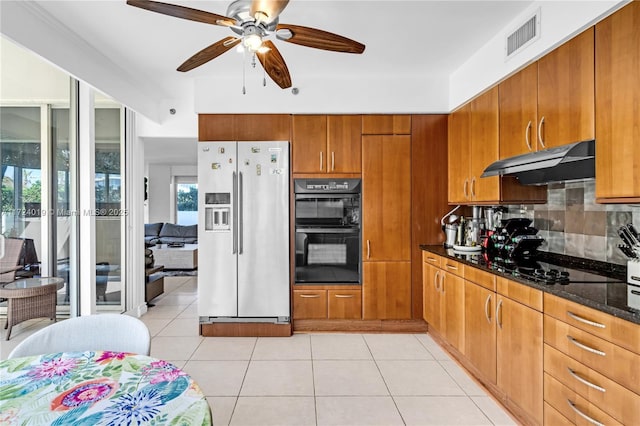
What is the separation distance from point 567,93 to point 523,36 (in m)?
0.62

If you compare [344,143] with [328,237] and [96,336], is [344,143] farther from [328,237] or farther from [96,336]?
[96,336]

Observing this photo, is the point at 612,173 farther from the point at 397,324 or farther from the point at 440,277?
the point at 397,324

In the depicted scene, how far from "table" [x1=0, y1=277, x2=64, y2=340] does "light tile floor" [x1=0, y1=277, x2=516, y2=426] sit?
14cm

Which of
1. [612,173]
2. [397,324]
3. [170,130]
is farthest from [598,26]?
[170,130]

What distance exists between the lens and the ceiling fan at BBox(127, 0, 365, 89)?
1472 mm

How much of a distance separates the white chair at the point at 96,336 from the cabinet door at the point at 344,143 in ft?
8.00

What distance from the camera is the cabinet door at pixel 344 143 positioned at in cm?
356

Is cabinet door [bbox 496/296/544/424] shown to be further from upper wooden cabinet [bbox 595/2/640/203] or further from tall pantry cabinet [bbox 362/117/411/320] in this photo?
tall pantry cabinet [bbox 362/117/411/320]

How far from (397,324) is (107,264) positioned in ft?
10.6

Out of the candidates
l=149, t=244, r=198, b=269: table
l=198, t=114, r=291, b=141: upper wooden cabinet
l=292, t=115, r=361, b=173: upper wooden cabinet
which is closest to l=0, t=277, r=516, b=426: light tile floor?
l=292, t=115, r=361, b=173: upper wooden cabinet

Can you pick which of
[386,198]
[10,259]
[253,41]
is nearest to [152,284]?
[10,259]

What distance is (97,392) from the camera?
3.52 feet

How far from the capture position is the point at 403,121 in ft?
11.8

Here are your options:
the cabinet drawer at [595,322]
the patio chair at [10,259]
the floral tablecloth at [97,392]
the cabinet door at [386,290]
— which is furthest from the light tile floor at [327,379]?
the floral tablecloth at [97,392]
